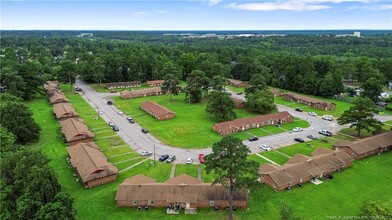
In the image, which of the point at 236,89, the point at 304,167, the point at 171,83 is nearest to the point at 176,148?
the point at 304,167

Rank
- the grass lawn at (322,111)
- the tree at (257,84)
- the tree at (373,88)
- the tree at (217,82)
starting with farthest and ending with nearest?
the tree at (217,82), the tree at (257,84), the tree at (373,88), the grass lawn at (322,111)

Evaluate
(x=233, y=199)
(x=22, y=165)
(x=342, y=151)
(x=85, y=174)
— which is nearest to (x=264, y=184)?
(x=233, y=199)

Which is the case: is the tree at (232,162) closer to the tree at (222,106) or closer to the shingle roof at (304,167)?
the shingle roof at (304,167)

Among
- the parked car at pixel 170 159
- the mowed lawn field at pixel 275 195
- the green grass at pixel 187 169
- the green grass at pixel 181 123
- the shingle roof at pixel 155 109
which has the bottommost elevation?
the mowed lawn field at pixel 275 195

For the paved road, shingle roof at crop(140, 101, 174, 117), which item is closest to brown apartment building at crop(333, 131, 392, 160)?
the paved road

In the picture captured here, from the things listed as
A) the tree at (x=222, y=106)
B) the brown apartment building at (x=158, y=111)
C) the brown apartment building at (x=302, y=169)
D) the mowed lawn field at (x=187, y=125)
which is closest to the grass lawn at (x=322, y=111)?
the mowed lawn field at (x=187, y=125)

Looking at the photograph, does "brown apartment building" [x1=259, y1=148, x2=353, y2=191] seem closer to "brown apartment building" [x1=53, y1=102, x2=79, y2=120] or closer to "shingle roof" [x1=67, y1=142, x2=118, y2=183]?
"shingle roof" [x1=67, y1=142, x2=118, y2=183]

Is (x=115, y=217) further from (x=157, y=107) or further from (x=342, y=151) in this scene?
(x=157, y=107)
